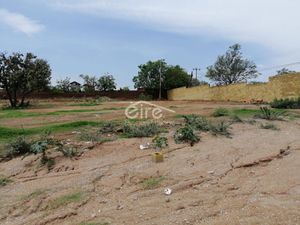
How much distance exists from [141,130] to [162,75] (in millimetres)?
35623

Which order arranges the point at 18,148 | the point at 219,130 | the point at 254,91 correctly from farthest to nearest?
the point at 254,91 < the point at 219,130 < the point at 18,148

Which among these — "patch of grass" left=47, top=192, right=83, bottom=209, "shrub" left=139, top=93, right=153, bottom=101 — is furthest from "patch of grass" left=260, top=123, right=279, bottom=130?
"shrub" left=139, top=93, right=153, bottom=101

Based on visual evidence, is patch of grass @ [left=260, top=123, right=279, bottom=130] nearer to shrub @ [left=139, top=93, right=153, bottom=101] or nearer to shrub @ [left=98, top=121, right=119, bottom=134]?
shrub @ [left=98, top=121, right=119, bottom=134]

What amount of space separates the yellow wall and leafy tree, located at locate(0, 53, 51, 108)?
1216 centimetres

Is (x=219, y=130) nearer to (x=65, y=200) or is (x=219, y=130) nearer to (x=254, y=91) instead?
(x=65, y=200)

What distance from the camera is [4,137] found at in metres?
9.16

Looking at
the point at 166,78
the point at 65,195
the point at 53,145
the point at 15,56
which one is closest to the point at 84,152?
the point at 53,145

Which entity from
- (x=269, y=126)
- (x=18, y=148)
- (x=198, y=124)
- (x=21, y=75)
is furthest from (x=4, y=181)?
(x=21, y=75)

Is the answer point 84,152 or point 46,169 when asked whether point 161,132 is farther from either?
point 46,169

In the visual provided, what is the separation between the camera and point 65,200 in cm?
547

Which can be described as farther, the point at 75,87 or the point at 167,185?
the point at 75,87

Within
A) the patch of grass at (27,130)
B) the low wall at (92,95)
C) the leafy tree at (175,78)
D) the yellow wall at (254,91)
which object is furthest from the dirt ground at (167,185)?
the leafy tree at (175,78)

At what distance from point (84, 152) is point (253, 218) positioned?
371 cm

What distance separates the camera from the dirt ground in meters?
4.70
